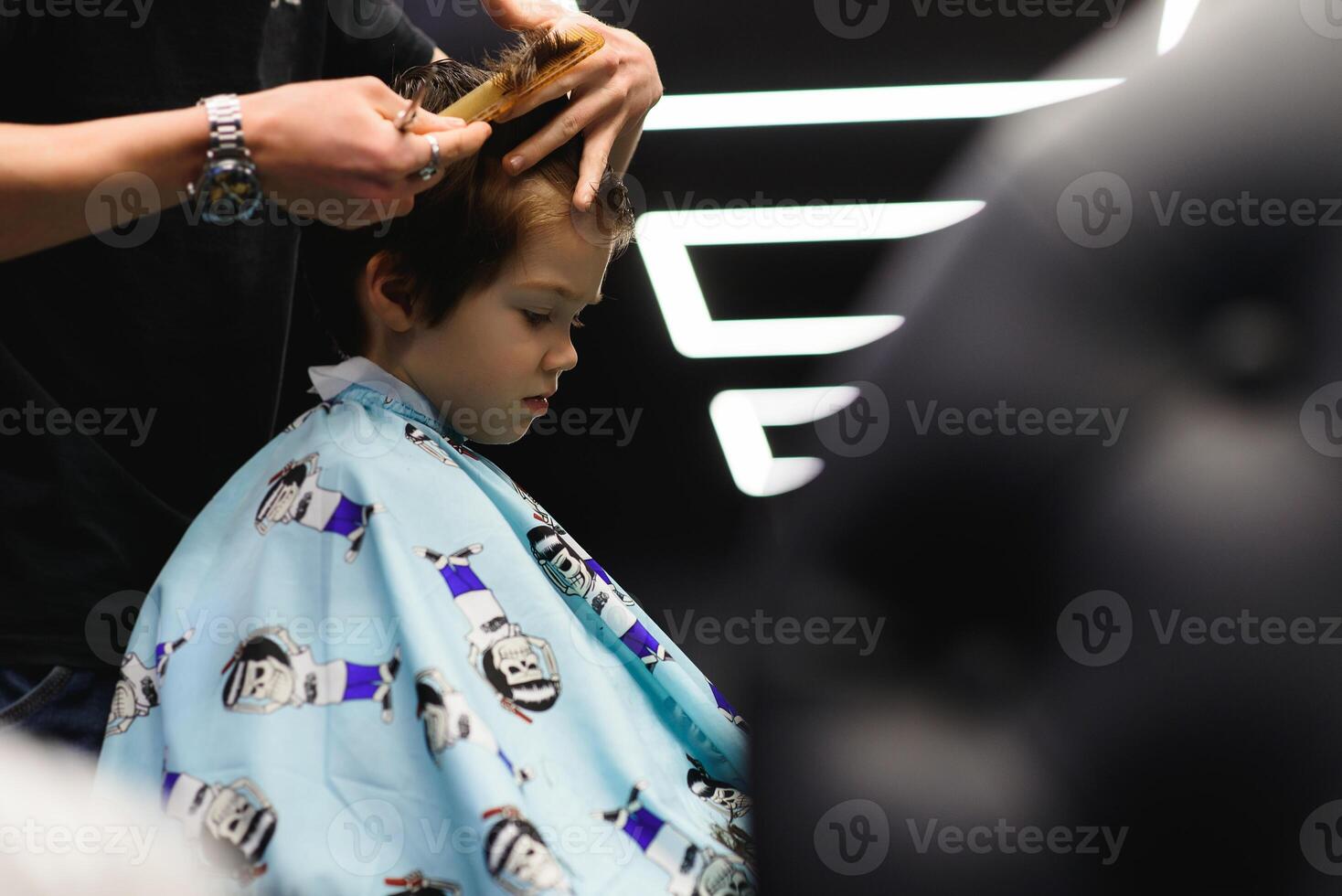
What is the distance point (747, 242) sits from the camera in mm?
2490

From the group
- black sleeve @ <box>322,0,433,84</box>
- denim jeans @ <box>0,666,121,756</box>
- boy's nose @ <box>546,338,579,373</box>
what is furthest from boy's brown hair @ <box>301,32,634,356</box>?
denim jeans @ <box>0,666,121,756</box>

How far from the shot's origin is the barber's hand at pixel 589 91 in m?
1.42

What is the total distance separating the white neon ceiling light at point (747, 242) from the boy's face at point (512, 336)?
3.08 feet

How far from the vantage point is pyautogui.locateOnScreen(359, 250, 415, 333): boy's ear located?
1516 millimetres

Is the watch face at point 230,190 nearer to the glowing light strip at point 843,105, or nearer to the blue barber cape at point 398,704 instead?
the blue barber cape at point 398,704

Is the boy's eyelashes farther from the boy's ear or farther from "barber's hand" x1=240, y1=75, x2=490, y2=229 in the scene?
"barber's hand" x1=240, y1=75, x2=490, y2=229

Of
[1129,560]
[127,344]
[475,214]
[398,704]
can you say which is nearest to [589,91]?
[475,214]

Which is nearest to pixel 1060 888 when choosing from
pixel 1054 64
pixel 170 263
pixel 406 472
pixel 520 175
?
pixel 406 472

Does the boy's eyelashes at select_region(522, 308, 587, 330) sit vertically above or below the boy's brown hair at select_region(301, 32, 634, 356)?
below

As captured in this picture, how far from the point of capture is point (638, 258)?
8.35ft

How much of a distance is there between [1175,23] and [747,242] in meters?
1.47

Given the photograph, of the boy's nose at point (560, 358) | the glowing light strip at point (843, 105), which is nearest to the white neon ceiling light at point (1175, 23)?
the boy's nose at point (560, 358)

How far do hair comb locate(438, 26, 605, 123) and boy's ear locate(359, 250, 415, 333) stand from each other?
9.8 inches

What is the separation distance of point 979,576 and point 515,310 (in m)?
0.82
